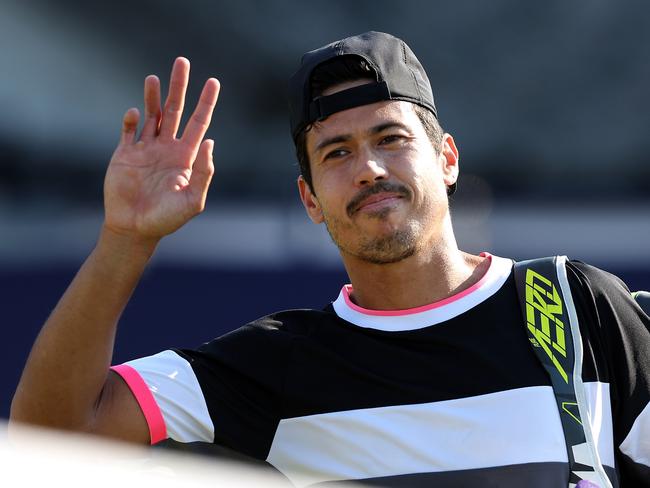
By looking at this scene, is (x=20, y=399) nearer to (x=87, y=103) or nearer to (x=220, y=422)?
(x=220, y=422)

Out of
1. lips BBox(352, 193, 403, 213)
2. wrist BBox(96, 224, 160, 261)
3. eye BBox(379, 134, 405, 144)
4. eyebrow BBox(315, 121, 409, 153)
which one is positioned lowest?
wrist BBox(96, 224, 160, 261)

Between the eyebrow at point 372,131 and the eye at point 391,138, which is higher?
the eyebrow at point 372,131

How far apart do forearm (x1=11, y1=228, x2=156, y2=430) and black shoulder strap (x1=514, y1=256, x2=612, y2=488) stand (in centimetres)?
83

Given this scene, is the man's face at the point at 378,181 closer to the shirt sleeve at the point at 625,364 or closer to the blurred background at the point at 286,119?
the shirt sleeve at the point at 625,364

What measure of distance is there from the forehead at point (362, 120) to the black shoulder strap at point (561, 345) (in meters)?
0.43

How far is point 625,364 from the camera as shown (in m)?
2.10

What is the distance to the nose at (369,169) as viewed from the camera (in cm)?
229

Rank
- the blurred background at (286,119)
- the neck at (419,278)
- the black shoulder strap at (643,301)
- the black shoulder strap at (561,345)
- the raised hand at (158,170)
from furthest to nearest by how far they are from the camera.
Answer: the blurred background at (286,119)
the neck at (419,278)
the black shoulder strap at (643,301)
the raised hand at (158,170)
the black shoulder strap at (561,345)

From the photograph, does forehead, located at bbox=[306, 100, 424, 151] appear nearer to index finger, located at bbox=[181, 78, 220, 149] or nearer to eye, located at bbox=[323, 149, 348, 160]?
eye, located at bbox=[323, 149, 348, 160]

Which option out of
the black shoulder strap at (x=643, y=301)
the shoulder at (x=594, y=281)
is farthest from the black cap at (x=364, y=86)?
the black shoulder strap at (x=643, y=301)

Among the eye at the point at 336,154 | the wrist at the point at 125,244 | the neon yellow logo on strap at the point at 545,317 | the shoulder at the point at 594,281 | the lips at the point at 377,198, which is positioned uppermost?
the eye at the point at 336,154

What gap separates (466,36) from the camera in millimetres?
5098

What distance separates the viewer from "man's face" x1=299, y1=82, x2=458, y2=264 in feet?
7.50

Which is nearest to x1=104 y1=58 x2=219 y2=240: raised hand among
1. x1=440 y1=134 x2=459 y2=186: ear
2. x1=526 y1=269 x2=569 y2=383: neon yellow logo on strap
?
x1=440 y1=134 x2=459 y2=186: ear
